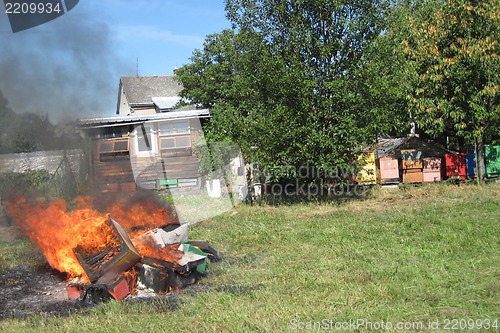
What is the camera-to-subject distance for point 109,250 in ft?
24.3

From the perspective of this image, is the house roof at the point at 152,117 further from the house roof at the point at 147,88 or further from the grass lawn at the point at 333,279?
the house roof at the point at 147,88

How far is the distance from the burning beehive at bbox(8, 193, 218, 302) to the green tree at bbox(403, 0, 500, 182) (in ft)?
43.9

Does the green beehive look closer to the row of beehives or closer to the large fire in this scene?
the row of beehives

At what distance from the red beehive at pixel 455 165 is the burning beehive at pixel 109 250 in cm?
1510

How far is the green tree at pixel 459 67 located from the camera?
1734 centimetres

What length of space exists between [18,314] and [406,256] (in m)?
5.96

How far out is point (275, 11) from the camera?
1551 centimetres

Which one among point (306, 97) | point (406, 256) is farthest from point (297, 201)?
point (406, 256)

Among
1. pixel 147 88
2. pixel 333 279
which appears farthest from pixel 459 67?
pixel 147 88

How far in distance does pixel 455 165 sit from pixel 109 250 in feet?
56.6

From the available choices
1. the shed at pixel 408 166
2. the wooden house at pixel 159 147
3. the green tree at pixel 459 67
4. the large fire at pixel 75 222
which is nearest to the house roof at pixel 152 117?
the wooden house at pixel 159 147

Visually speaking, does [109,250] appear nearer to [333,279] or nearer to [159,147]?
[333,279]

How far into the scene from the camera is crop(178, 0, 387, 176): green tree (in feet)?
48.5

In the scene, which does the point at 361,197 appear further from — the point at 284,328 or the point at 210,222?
the point at 284,328
